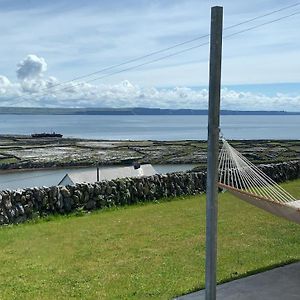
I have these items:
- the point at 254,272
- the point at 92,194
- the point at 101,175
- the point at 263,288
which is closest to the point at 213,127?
the point at 263,288

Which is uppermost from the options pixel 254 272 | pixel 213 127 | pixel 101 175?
pixel 213 127

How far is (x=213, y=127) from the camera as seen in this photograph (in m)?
→ 3.03

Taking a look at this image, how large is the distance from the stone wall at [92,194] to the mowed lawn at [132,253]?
0.49m

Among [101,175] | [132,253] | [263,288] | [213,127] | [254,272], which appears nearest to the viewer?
[213,127]

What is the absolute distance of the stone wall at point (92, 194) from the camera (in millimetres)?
9633

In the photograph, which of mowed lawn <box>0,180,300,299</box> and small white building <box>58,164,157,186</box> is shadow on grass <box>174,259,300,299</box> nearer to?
mowed lawn <box>0,180,300,299</box>

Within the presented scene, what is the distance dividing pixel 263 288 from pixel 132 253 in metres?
2.17

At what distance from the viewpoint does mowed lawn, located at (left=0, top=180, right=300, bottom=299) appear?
4879 mm

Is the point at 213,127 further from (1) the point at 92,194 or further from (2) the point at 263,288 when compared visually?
(1) the point at 92,194

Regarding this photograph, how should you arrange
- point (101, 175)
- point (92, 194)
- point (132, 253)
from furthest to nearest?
point (101, 175)
point (92, 194)
point (132, 253)

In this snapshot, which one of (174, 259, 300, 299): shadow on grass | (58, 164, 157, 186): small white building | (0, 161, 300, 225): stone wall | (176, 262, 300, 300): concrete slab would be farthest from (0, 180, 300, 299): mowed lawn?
(58, 164, 157, 186): small white building

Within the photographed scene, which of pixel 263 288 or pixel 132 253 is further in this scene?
pixel 132 253

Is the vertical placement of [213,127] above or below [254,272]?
above

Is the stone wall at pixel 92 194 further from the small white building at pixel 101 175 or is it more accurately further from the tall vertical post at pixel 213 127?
the tall vertical post at pixel 213 127
